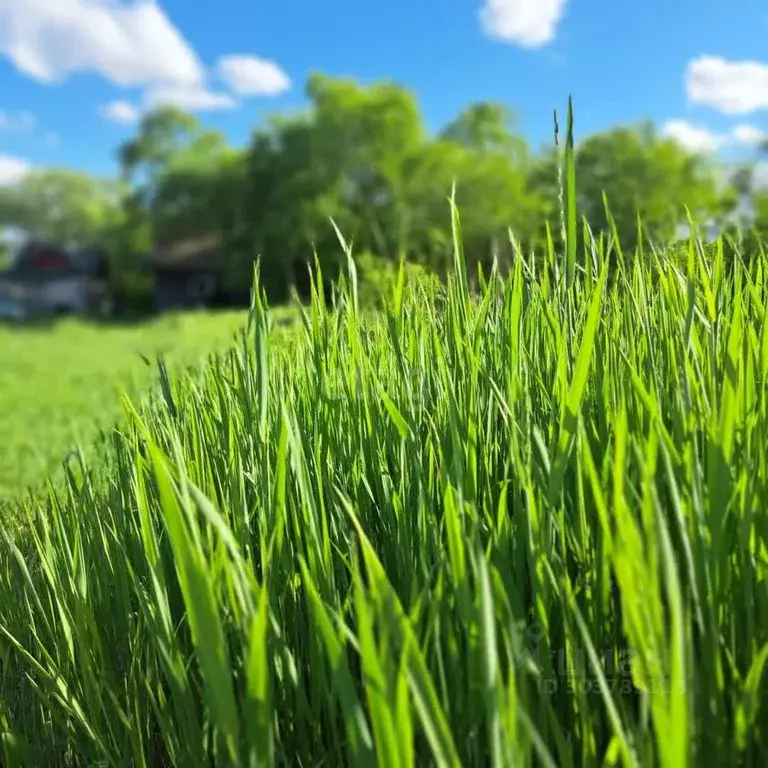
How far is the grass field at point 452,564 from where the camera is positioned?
1.62 ft

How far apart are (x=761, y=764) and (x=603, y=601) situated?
16cm

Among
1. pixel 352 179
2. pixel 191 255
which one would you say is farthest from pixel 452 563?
pixel 191 255

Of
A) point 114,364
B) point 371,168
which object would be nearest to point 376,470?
point 114,364

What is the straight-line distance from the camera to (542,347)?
3.01 feet

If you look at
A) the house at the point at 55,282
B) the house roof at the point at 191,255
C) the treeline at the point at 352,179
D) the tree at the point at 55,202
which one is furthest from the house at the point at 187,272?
the tree at the point at 55,202

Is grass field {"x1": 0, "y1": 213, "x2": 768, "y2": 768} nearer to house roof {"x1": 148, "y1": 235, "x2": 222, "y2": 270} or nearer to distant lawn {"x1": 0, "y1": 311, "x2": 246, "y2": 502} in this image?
distant lawn {"x1": 0, "y1": 311, "x2": 246, "y2": 502}

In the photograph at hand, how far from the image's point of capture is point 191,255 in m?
31.5

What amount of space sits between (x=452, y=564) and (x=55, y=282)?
150ft

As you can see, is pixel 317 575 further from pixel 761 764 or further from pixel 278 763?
pixel 761 764

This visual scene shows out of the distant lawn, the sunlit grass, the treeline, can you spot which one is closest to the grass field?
the sunlit grass

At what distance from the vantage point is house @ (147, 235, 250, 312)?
30967 millimetres

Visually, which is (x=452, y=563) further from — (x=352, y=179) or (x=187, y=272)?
(x=187, y=272)

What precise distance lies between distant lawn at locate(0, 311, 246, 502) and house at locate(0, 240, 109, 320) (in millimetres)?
21964

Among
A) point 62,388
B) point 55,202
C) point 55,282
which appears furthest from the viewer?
point 55,202
